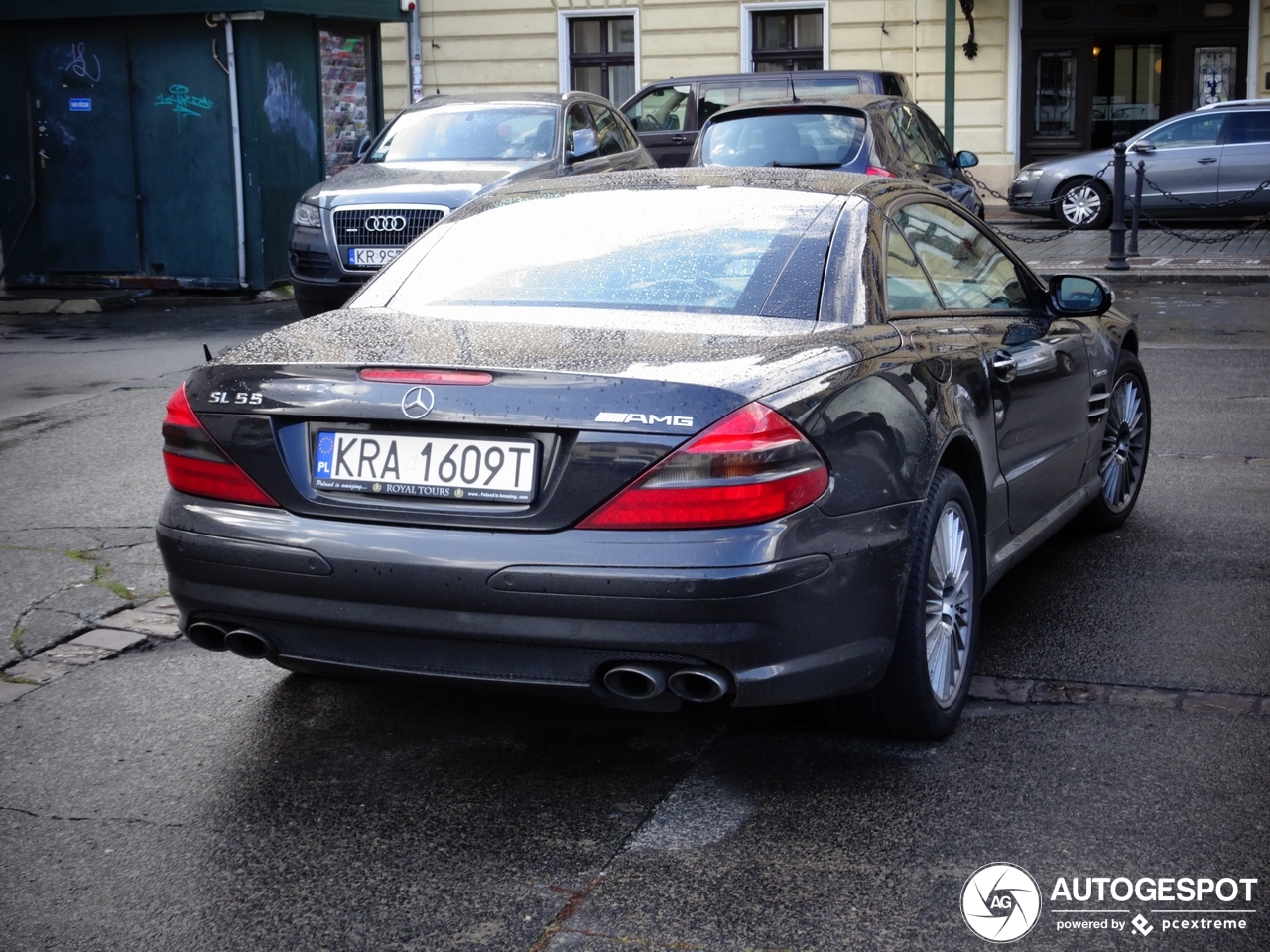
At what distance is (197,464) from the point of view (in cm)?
387

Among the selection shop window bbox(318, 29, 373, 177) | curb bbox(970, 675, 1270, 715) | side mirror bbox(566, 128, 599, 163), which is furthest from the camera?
shop window bbox(318, 29, 373, 177)

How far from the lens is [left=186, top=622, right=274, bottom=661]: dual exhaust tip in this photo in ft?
12.5

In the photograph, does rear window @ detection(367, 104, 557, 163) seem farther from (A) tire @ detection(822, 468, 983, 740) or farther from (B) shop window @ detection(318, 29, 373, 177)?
(A) tire @ detection(822, 468, 983, 740)

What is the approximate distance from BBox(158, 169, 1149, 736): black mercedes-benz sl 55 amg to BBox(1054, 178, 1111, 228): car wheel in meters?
17.5

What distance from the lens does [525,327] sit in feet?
13.1

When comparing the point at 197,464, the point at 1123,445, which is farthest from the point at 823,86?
the point at 197,464

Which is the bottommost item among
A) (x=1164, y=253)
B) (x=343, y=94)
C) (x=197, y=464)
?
(x=1164, y=253)

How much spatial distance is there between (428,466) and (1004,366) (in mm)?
1888

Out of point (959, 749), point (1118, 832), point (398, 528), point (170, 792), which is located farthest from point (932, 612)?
point (170, 792)

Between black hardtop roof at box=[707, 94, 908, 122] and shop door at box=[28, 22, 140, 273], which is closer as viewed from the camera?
black hardtop roof at box=[707, 94, 908, 122]

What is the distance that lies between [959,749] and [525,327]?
1474 millimetres

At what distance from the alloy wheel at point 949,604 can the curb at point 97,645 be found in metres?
2.37

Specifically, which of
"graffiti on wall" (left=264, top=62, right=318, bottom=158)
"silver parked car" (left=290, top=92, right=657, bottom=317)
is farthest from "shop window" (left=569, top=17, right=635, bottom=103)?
"silver parked car" (left=290, top=92, right=657, bottom=317)

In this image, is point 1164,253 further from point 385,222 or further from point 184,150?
point 184,150
